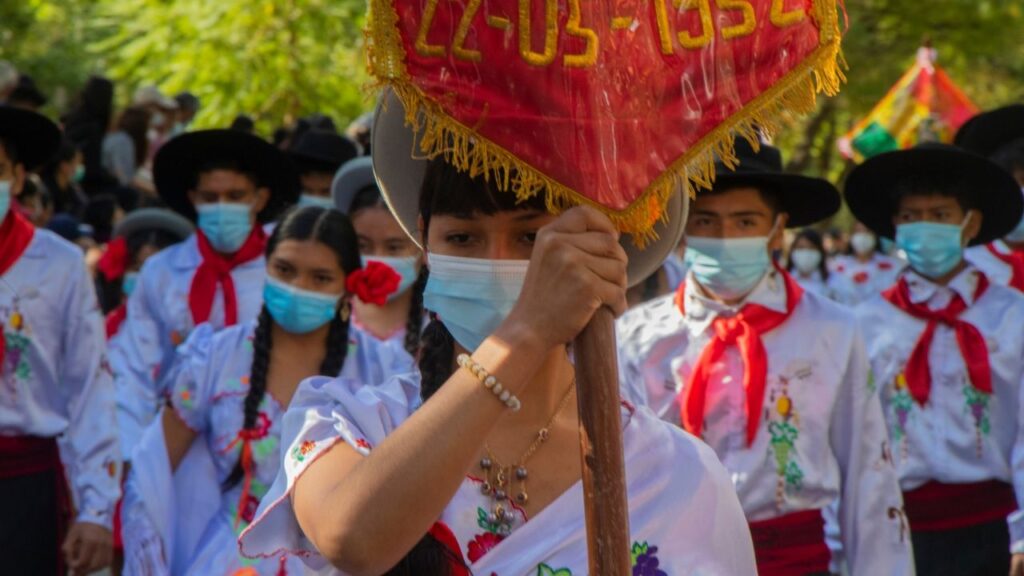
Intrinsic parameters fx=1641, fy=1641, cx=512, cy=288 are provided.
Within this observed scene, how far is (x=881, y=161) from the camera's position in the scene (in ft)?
25.2

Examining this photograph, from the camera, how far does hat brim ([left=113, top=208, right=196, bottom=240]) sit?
433 inches

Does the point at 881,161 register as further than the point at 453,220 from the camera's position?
Yes

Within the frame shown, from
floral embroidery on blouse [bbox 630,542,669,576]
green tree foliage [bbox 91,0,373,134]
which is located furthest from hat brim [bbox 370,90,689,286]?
green tree foliage [bbox 91,0,373,134]

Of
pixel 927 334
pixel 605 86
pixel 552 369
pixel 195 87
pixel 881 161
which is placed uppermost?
pixel 605 86

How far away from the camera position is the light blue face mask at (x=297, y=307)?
6.50 metres

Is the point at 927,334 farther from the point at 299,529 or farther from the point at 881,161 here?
the point at 299,529

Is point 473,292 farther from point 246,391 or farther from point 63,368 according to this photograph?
point 63,368

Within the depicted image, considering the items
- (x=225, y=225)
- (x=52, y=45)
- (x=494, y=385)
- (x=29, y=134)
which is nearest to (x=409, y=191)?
(x=494, y=385)

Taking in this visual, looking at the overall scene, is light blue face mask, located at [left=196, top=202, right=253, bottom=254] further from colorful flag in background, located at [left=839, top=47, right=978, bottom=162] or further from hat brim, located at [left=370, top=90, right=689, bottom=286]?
colorful flag in background, located at [left=839, top=47, right=978, bottom=162]

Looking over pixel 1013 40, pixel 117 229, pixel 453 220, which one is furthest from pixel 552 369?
pixel 1013 40

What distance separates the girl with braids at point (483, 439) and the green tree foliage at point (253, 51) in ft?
43.1

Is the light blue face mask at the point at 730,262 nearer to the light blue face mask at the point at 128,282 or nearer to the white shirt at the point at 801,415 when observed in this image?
the white shirt at the point at 801,415

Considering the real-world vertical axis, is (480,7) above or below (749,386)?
above

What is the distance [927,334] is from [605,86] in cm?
486
